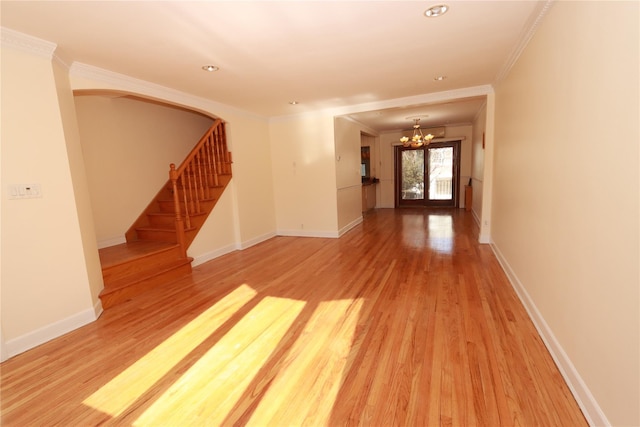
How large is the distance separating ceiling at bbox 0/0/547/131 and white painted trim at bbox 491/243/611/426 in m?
2.32

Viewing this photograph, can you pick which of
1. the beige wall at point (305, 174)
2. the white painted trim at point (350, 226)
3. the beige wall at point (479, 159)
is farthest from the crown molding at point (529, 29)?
the white painted trim at point (350, 226)

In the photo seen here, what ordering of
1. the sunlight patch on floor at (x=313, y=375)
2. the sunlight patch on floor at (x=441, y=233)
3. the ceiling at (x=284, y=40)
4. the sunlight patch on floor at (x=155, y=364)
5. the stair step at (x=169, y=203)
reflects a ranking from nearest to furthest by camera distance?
1. the sunlight patch on floor at (x=313, y=375)
2. the sunlight patch on floor at (x=155, y=364)
3. the ceiling at (x=284, y=40)
4. the stair step at (x=169, y=203)
5. the sunlight patch on floor at (x=441, y=233)

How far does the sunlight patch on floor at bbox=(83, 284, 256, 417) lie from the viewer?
67.8 inches

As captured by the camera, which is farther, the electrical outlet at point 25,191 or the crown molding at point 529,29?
the electrical outlet at point 25,191

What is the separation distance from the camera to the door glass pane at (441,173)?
9.05 metres

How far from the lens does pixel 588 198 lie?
4.97 feet

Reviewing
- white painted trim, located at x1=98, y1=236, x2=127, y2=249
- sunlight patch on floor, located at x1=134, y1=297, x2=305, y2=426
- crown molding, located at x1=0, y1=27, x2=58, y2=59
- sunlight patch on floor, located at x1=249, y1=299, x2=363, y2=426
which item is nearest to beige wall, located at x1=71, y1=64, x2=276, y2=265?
crown molding, located at x1=0, y1=27, x2=58, y2=59

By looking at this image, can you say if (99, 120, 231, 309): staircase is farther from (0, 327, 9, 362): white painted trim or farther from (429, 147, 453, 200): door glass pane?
(429, 147, 453, 200): door glass pane

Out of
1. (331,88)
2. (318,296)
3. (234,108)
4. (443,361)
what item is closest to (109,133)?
(234,108)

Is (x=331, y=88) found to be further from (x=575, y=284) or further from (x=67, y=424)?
(x=67, y=424)

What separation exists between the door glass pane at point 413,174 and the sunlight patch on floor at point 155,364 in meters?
7.78

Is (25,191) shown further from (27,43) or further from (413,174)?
(413,174)

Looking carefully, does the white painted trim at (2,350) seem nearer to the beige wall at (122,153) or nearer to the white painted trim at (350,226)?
the beige wall at (122,153)

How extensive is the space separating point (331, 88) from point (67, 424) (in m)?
4.10
